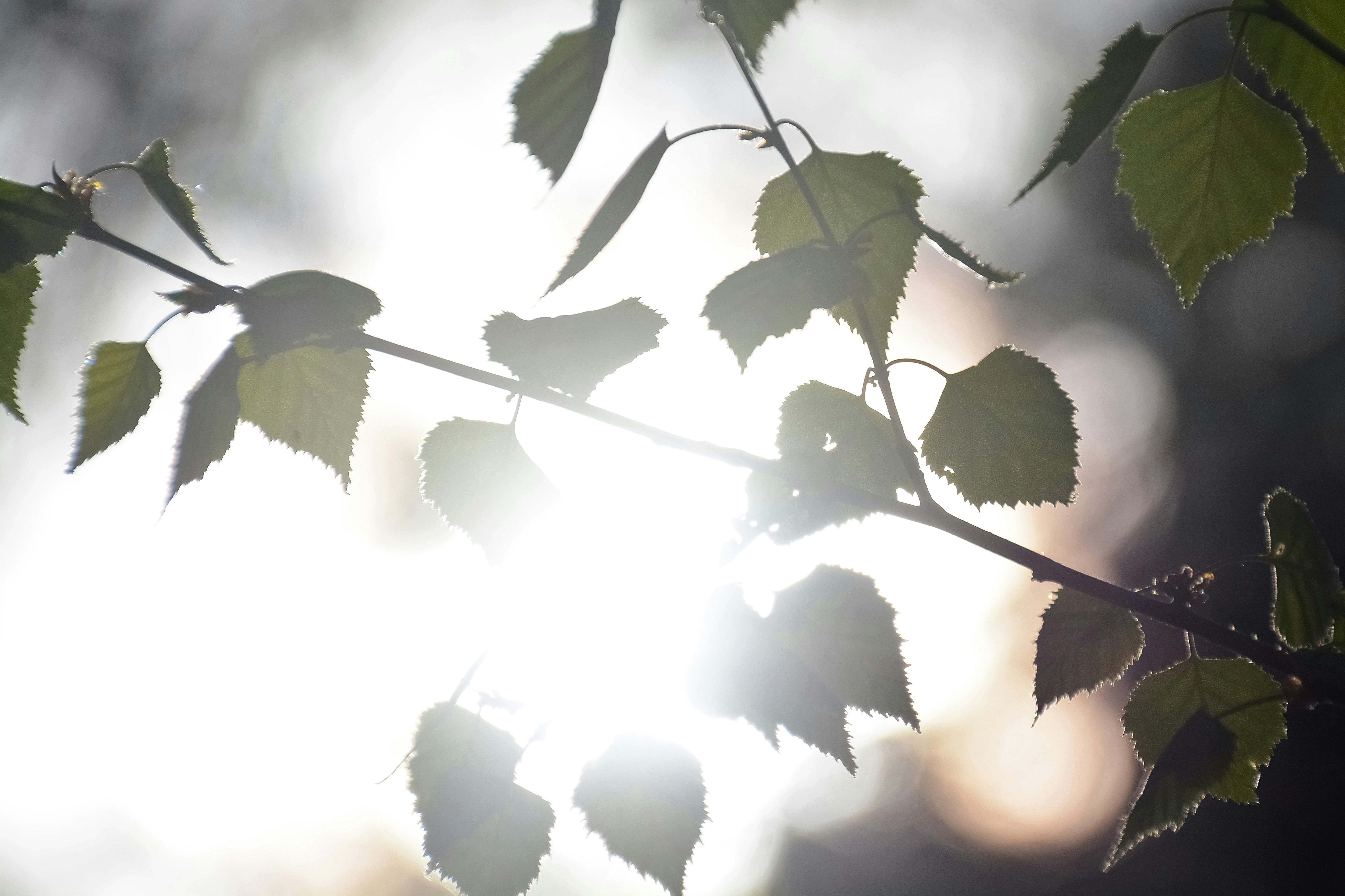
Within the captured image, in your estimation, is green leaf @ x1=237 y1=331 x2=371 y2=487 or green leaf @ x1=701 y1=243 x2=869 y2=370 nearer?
green leaf @ x1=701 y1=243 x2=869 y2=370

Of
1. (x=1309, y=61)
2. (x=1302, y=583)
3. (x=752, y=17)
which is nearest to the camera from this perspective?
(x=752, y=17)

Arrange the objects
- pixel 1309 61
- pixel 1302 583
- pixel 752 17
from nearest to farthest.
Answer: pixel 752 17 < pixel 1309 61 < pixel 1302 583

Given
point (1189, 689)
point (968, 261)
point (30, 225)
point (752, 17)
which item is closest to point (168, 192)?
point (30, 225)

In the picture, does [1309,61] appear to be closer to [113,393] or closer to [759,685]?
[759,685]

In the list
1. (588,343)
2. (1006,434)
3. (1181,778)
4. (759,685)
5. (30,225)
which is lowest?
(1181,778)

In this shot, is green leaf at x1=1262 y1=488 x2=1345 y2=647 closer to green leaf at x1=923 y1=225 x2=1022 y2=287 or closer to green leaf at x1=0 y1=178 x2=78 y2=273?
green leaf at x1=923 y1=225 x2=1022 y2=287

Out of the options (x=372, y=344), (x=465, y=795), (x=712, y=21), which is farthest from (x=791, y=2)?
(x=465, y=795)

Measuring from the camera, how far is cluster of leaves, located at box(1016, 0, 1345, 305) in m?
0.42

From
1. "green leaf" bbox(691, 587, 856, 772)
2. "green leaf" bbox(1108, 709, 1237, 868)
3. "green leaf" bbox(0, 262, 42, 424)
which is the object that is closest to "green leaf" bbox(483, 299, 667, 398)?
"green leaf" bbox(691, 587, 856, 772)

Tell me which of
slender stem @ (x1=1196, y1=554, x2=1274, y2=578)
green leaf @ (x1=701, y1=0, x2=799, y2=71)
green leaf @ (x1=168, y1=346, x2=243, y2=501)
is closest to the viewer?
green leaf @ (x1=701, y1=0, x2=799, y2=71)

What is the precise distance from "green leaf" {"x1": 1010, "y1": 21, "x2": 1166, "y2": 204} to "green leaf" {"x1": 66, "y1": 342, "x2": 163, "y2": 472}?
54 centimetres

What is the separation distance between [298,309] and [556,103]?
6.9 inches

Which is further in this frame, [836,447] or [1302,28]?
[836,447]

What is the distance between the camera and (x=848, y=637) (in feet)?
1.44
